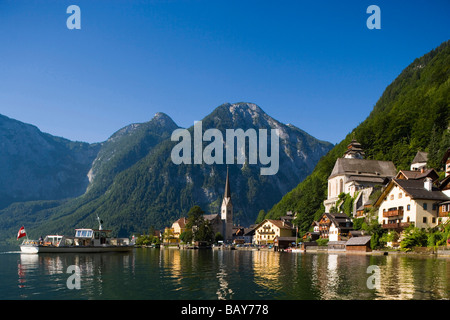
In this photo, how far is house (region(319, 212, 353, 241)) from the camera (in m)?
94.4

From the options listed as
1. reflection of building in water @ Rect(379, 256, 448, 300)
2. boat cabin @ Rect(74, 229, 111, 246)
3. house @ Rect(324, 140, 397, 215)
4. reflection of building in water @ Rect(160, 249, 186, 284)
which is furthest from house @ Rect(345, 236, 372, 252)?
boat cabin @ Rect(74, 229, 111, 246)

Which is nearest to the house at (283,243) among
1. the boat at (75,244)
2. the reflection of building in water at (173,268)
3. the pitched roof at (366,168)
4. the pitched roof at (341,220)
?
the pitched roof at (341,220)

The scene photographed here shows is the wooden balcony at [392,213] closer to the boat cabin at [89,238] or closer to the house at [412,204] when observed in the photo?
the house at [412,204]

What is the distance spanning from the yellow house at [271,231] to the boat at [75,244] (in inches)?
2494

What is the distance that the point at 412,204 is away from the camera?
69.7 meters

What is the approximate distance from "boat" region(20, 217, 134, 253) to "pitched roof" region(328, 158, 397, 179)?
65.9m

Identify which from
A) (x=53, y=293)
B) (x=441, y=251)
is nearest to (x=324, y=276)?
(x=53, y=293)

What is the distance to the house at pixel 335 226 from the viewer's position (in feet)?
310

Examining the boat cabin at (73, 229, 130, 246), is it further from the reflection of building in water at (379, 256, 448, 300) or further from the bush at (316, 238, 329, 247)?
the reflection of building in water at (379, 256, 448, 300)

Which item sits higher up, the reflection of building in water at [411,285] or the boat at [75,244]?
the reflection of building in water at [411,285]

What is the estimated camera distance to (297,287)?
87.7 ft

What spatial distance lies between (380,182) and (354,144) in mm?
26111
